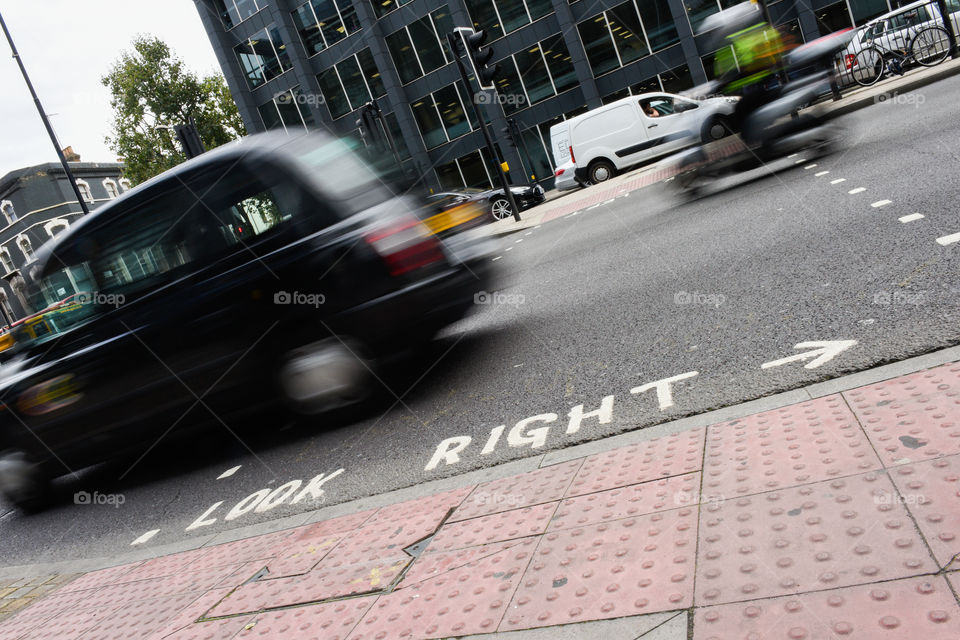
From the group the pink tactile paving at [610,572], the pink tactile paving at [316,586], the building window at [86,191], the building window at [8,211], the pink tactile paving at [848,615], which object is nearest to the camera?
the pink tactile paving at [848,615]

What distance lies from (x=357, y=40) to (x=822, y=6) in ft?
63.3

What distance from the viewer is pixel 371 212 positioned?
16.6ft

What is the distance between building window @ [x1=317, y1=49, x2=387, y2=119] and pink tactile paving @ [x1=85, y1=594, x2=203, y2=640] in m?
31.0

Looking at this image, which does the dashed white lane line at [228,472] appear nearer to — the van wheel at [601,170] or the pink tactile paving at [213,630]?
the pink tactile paving at [213,630]

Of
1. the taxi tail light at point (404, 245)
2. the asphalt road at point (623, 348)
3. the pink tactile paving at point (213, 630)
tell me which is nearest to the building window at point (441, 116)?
the asphalt road at point (623, 348)

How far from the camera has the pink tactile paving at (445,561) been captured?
2.81 metres

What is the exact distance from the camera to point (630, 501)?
279 cm

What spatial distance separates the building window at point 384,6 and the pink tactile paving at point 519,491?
31.0m

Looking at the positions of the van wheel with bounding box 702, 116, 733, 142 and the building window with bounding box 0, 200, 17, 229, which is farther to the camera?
the building window with bounding box 0, 200, 17, 229

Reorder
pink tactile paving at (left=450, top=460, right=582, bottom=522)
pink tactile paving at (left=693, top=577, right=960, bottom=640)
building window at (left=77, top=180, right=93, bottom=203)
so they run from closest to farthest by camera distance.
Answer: pink tactile paving at (left=693, top=577, right=960, bottom=640)
pink tactile paving at (left=450, top=460, right=582, bottom=522)
building window at (left=77, top=180, right=93, bottom=203)

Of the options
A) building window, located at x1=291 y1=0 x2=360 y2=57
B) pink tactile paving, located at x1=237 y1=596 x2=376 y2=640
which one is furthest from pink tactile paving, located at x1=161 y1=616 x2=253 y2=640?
building window, located at x1=291 y1=0 x2=360 y2=57

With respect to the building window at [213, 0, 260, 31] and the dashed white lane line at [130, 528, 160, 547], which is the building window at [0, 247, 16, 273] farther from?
the dashed white lane line at [130, 528, 160, 547]

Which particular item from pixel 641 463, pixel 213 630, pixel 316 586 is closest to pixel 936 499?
pixel 641 463

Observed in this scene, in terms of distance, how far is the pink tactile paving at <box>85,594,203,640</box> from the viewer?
335 centimetres
